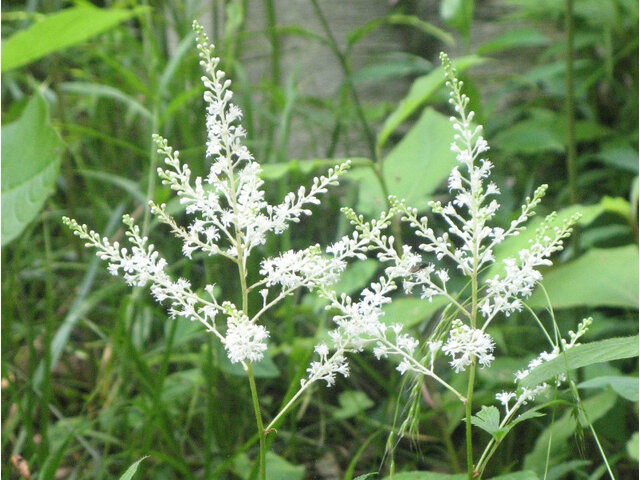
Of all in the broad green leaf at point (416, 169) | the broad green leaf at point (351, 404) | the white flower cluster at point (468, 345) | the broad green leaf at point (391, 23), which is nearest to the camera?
the white flower cluster at point (468, 345)

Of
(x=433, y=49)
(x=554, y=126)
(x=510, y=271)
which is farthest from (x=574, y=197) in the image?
(x=433, y=49)

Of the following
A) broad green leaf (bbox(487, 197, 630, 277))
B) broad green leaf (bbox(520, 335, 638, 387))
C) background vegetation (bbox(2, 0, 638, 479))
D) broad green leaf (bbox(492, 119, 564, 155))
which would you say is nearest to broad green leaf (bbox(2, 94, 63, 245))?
background vegetation (bbox(2, 0, 638, 479))

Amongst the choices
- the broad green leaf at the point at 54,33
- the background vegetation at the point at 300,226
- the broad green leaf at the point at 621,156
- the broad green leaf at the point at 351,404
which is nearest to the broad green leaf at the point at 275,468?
the background vegetation at the point at 300,226

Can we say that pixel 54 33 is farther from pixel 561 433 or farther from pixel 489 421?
pixel 561 433

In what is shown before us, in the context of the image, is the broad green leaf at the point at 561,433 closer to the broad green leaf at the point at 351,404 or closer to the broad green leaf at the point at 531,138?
the broad green leaf at the point at 351,404

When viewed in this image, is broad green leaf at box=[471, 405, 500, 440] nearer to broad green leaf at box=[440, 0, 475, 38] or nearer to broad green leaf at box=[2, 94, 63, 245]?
broad green leaf at box=[2, 94, 63, 245]

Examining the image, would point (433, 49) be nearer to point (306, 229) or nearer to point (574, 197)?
point (306, 229)
